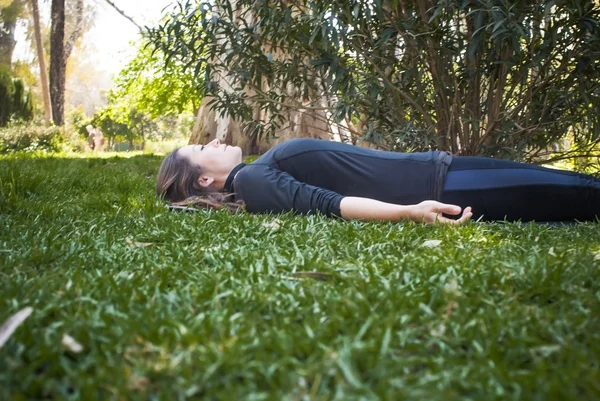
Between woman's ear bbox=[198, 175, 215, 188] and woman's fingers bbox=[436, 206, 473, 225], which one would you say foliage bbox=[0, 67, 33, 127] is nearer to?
woman's ear bbox=[198, 175, 215, 188]

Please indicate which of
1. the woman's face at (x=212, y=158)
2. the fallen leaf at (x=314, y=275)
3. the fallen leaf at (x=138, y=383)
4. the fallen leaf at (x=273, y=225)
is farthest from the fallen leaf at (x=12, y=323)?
the woman's face at (x=212, y=158)

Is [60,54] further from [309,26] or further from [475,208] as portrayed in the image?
[475,208]

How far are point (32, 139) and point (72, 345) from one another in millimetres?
16509

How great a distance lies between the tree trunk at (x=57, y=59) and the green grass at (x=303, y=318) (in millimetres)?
19756

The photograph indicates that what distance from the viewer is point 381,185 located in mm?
3090

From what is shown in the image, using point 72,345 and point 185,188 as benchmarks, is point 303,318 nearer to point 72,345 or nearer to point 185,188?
point 72,345

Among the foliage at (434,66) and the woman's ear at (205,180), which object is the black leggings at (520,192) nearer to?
the foliage at (434,66)

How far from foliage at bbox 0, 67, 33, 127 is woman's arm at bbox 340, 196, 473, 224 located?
69.8 feet

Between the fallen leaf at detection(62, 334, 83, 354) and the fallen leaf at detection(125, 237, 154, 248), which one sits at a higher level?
the fallen leaf at detection(62, 334, 83, 354)

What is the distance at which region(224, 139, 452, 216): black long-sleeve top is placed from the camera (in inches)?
119

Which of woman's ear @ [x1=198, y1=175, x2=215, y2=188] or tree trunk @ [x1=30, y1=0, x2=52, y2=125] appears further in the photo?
tree trunk @ [x1=30, y1=0, x2=52, y2=125]

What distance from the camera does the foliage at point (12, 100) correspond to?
20938 mm

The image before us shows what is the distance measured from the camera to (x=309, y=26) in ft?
14.3

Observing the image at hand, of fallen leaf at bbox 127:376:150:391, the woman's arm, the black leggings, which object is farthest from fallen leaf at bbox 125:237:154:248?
the black leggings
